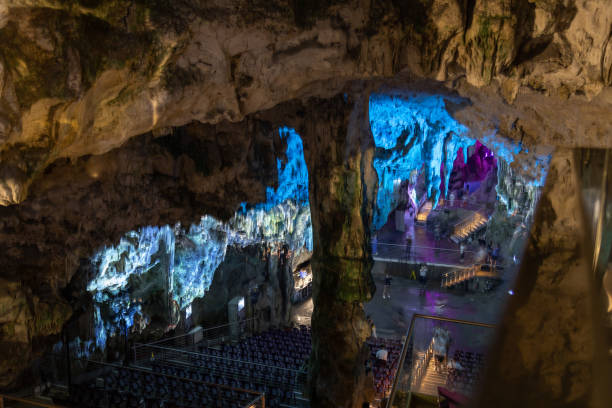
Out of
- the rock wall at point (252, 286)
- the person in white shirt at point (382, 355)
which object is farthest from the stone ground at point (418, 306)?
the person in white shirt at point (382, 355)

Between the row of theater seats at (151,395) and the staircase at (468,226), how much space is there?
1555cm

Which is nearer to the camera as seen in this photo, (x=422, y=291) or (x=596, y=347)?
(x=596, y=347)

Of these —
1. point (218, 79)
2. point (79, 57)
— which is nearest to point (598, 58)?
point (218, 79)

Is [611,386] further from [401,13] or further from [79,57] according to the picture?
[401,13]

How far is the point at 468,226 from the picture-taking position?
22547mm

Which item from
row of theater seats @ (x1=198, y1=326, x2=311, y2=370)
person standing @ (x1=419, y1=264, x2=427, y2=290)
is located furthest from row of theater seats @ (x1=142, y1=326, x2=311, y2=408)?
person standing @ (x1=419, y1=264, x2=427, y2=290)

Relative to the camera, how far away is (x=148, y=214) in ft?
33.6

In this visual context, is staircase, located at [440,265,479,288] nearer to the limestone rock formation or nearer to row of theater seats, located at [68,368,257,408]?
the limestone rock formation

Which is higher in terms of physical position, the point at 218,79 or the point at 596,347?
the point at 218,79

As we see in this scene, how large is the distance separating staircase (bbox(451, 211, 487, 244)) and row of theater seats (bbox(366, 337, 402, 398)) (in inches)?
367

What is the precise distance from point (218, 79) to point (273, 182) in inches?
258

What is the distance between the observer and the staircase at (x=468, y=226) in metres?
22.0

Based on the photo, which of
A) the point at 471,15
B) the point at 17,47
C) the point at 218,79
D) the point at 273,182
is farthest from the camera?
the point at 273,182

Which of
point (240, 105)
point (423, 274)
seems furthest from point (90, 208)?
point (423, 274)
